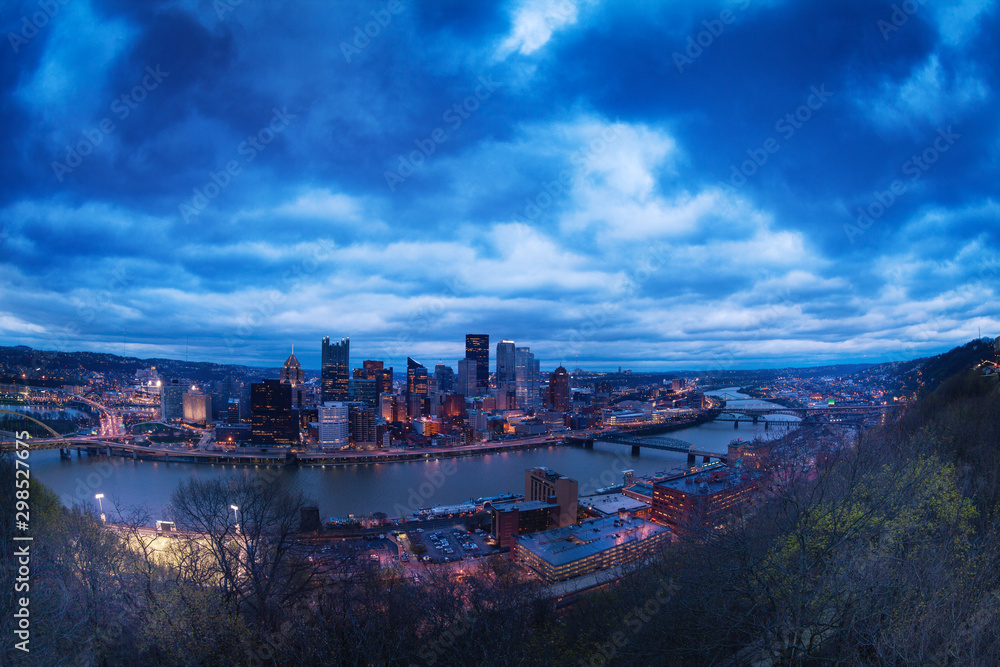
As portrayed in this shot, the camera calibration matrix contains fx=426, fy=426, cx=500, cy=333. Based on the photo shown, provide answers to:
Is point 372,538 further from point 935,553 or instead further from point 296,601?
point 935,553

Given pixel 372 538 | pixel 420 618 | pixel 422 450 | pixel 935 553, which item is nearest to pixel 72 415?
pixel 422 450

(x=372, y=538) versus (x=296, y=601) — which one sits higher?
(x=296, y=601)

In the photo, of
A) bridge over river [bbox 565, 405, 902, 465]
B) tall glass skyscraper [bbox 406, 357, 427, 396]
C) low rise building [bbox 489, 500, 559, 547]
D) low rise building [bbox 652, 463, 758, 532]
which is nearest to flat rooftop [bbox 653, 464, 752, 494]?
low rise building [bbox 652, 463, 758, 532]

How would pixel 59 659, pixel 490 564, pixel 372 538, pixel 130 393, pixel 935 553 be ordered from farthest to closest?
pixel 130 393, pixel 372 538, pixel 490 564, pixel 935 553, pixel 59 659

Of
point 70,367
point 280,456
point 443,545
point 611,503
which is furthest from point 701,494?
point 70,367

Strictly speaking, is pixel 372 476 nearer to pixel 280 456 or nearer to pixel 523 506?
pixel 280 456

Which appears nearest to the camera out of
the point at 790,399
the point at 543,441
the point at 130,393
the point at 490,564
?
the point at 490,564
